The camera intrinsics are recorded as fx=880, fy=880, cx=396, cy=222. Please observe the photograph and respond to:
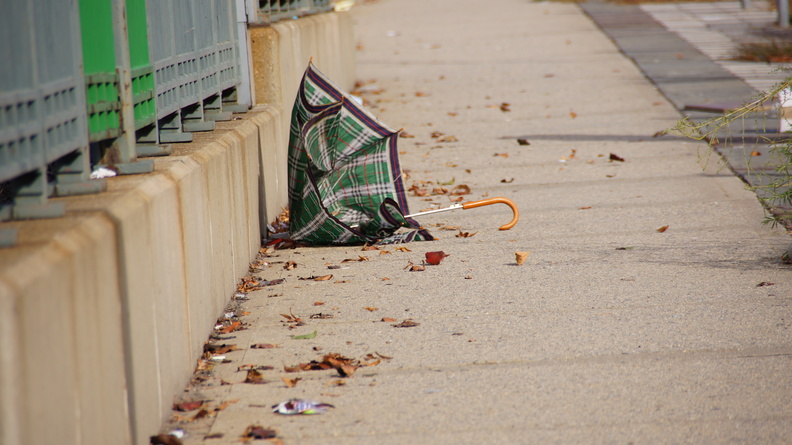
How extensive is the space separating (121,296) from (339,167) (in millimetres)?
3304

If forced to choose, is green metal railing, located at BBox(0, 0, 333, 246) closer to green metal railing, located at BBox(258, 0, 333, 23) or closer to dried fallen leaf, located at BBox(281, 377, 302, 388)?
dried fallen leaf, located at BBox(281, 377, 302, 388)

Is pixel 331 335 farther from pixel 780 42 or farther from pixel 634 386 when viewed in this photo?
pixel 780 42

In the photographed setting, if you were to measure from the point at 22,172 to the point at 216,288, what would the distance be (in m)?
2.13

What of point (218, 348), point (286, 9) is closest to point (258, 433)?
point (218, 348)

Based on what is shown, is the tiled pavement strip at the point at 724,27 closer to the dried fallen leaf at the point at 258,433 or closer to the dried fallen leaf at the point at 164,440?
the dried fallen leaf at the point at 258,433

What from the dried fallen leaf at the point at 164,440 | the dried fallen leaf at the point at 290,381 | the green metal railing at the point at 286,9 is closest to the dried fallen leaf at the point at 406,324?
the dried fallen leaf at the point at 290,381

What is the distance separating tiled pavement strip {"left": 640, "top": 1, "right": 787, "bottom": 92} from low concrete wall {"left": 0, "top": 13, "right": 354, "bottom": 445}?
1002 centimetres

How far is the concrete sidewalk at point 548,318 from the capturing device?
3.69 metres

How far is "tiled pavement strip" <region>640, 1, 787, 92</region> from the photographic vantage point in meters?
14.4

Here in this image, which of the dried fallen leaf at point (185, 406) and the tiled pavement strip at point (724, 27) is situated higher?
the tiled pavement strip at point (724, 27)

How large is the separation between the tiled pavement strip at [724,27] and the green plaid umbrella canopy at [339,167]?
8354mm

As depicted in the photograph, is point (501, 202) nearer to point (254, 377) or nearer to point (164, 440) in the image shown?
point (254, 377)

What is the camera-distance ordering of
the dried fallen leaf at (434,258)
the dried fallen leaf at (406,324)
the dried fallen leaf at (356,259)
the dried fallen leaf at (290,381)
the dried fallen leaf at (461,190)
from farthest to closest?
the dried fallen leaf at (461,190), the dried fallen leaf at (356,259), the dried fallen leaf at (434,258), the dried fallen leaf at (406,324), the dried fallen leaf at (290,381)

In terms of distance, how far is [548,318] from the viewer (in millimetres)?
4945
